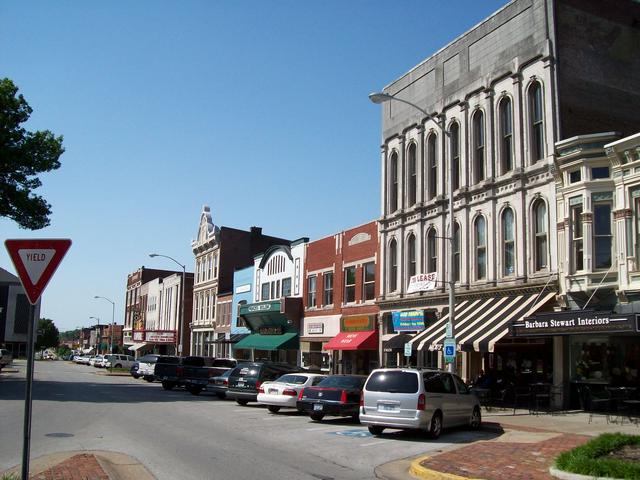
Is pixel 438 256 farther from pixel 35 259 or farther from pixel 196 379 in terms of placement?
pixel 35 259

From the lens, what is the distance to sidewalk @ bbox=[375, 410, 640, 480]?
1054cm

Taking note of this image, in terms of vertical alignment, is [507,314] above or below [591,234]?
below

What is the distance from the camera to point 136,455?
11695 millimetres

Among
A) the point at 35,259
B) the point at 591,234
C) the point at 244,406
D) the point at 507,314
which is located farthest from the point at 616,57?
the point at 35,259

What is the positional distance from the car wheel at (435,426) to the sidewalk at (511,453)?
3.83ft

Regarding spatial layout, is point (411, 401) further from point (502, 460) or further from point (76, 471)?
point (76, 471)

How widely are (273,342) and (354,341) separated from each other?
1010cm

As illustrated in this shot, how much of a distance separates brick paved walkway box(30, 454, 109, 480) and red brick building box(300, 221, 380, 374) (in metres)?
22.4

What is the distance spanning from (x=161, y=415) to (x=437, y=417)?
321 inches

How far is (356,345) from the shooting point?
106ft

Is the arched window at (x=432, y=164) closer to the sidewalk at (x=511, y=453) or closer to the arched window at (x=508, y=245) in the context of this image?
the arched window at (x=508, y=245)

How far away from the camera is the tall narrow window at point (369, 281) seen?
110 feet

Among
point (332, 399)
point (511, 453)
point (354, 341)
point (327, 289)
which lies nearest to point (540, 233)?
point (332, 399)

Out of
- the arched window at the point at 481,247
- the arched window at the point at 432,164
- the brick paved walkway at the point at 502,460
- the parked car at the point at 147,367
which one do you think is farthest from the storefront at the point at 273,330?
the brick paved walkway at the point at 502,460
